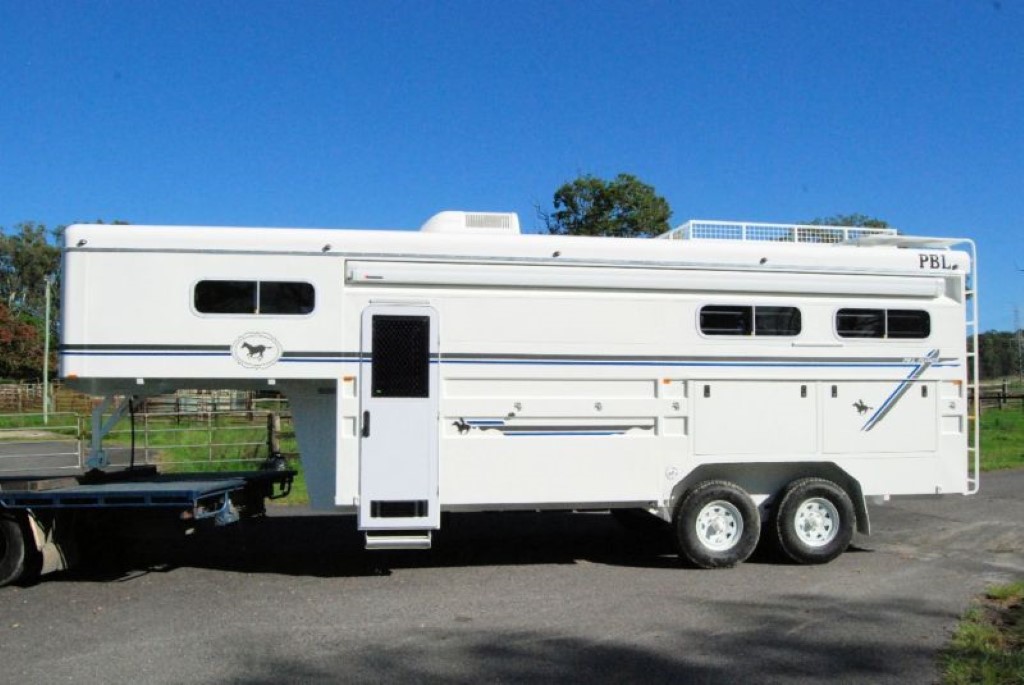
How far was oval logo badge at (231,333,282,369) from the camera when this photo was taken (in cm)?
841

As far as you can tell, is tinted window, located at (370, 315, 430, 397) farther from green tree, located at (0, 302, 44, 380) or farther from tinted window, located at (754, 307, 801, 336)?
green tree, located at (0, 302, 44, 380)

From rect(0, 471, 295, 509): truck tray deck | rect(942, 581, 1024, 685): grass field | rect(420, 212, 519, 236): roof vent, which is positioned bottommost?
rect(942, 581, 1024, 685): grass field

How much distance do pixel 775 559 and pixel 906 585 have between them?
131 cm

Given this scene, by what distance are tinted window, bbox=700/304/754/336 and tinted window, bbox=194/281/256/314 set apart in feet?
13.6

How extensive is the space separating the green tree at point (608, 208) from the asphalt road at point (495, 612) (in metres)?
Result: 16.3

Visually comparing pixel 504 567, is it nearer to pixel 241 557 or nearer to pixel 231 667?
pixel 241 557

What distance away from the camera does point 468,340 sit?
8.66m

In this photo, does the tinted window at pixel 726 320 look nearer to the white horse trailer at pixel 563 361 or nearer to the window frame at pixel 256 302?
the white horse trailer at pixel 563 361

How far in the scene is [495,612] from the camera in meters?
7.49

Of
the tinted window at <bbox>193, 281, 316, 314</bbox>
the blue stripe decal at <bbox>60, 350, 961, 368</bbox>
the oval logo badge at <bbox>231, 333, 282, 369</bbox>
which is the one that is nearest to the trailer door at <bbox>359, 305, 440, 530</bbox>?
the blue stripe decal at <bbox>60, 350, 961, 368</bbox>

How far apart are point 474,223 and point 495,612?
364 cm

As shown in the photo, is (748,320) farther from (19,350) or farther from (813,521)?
(19,350)

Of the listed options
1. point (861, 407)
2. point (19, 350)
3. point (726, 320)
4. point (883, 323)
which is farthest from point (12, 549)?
point (19, 350)

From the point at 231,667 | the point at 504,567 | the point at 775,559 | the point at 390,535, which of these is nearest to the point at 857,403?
the point at 775,559
